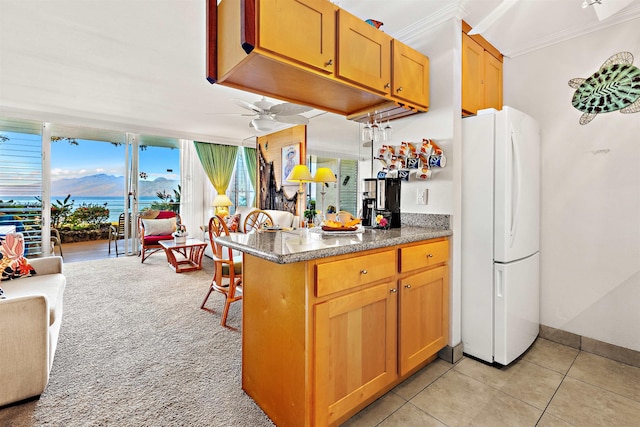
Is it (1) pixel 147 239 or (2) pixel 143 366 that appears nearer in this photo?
(2) pixel 143 366

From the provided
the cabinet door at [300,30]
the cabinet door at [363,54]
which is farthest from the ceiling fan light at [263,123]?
the cabinet door at [300,30]

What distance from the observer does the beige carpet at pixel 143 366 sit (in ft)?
5.35

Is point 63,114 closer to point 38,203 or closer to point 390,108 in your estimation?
point 38,203

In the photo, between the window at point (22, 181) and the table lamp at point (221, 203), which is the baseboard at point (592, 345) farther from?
the window at point (22, 181)

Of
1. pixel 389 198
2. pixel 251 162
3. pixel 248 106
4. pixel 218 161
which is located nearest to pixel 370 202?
pixel 389 198

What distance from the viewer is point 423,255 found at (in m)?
1.94

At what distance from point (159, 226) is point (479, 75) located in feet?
19.4

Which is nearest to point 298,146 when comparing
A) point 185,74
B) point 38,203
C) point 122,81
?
point 185,74

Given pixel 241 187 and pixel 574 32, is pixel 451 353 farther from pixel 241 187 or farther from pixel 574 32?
pixel 241 187

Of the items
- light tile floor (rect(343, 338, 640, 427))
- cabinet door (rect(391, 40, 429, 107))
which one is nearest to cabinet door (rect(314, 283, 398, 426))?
light tile floor (rect(343, 338, 640, 427))

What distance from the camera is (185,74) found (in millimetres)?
3523

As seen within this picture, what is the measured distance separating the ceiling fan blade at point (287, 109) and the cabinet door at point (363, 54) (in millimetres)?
1047

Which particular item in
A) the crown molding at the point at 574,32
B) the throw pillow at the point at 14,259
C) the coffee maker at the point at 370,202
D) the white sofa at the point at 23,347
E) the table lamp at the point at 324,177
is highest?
the crown molding at the point at 574,32

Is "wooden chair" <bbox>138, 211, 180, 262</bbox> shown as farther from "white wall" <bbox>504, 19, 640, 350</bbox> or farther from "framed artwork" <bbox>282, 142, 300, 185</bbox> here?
"white wall" <bbox>504, 19, 640, 350</bbox>
